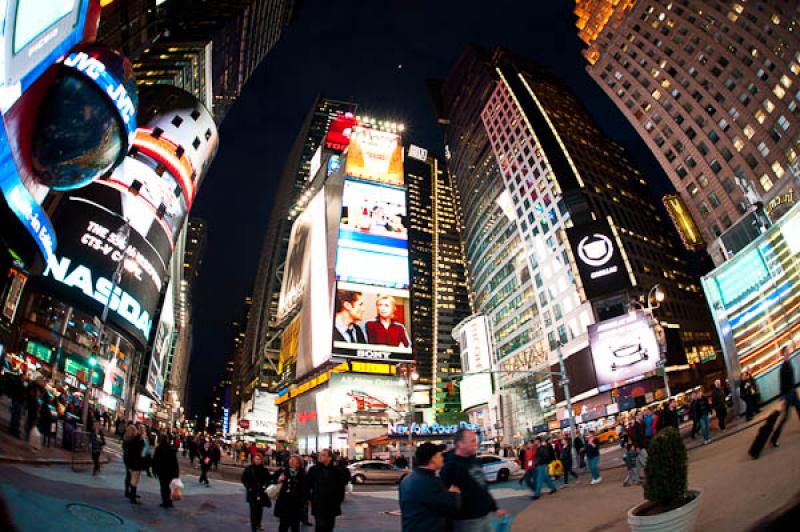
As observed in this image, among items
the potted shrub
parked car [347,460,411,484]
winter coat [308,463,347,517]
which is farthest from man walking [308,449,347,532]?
parked car [347,460,411,484]

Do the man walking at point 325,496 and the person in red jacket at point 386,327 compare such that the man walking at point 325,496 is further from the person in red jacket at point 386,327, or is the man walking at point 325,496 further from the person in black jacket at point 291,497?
the person in red jacket at point 386,327

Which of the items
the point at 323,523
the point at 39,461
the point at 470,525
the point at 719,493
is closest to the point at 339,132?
the point at 39,461

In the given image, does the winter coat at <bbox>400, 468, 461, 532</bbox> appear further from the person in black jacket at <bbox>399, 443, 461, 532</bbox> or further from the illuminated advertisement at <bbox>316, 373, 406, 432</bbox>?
the illuminated advertisement at <bbox>316, 373, 406, 432</bbox>

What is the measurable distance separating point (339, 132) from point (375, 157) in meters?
18.2

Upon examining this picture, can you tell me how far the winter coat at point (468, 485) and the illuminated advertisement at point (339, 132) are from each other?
283 feet

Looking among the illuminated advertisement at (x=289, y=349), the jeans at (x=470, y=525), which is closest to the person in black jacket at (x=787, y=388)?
the jeans at (x=470, y=525)

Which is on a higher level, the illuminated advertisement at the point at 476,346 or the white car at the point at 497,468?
the illuminated advertisement at the point at 476,346

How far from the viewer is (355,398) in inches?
2480

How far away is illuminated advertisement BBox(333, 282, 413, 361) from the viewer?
191 ft

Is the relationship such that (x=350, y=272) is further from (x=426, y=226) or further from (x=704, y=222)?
(x=426, y=226)

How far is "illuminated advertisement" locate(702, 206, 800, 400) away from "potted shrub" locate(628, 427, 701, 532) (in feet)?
60.1

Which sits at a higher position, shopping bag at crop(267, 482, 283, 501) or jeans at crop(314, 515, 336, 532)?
shopping bag at crop(267, 482, 283, 501)

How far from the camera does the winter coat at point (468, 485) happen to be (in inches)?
195

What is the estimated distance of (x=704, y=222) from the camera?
2388 inches
